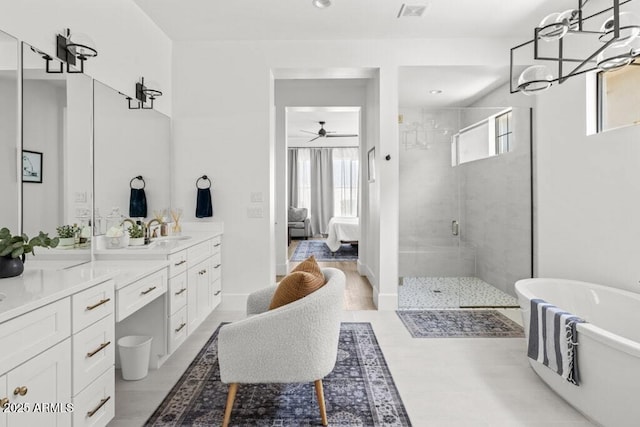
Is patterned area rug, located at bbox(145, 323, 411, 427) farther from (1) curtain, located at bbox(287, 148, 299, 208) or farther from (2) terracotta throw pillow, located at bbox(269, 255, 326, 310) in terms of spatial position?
(1) curtain, located at bbox(287, 148, 299, 208)

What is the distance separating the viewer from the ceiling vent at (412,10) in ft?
9.83

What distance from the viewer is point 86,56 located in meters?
2.23

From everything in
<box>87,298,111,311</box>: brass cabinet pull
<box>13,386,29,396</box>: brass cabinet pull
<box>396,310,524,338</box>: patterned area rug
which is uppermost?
<box>87,298,111,311</box>: brass cabinet pull

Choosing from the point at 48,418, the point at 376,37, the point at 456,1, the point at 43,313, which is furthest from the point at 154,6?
the point at 48,418

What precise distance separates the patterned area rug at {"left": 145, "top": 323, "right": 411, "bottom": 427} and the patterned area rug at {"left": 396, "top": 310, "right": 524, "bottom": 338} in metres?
0.81

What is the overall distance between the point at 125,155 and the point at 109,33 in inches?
35.5

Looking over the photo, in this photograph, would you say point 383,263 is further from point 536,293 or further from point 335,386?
point 335,386

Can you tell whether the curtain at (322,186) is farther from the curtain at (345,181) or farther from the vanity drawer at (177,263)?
the vanity drawer at (177,263)

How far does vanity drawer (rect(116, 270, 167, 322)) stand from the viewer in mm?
1839

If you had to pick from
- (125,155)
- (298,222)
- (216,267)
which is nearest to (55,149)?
(125,155)

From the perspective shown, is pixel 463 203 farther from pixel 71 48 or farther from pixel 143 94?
pixel 71 48

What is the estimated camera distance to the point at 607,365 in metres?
1.69

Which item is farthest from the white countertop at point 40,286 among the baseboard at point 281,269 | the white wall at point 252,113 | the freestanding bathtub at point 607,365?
the baseboard at point 281,269

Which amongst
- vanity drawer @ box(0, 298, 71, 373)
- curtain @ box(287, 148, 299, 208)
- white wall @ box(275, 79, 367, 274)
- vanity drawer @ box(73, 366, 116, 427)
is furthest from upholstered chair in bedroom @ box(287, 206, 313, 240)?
vanity drawer @ box(0, 298, 71, 373)
